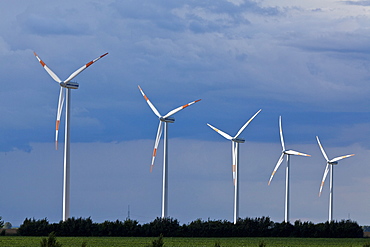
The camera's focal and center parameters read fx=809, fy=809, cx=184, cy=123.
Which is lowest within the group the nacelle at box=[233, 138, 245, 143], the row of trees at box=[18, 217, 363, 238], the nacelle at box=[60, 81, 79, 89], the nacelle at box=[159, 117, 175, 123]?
the row of trees at box=[18, 217, 363, 238]

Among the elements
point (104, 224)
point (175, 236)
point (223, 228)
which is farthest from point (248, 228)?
point (104, 224)

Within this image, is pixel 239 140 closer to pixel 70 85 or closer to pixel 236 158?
pixel 236 158

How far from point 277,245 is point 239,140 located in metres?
35.0

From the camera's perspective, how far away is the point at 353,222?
10156 cm

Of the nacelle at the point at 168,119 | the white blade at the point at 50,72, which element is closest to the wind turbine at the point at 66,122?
the white blade at the point at 50,72

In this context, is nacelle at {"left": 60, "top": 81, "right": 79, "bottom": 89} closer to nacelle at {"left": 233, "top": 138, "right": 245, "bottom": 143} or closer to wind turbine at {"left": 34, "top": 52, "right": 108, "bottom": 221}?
wind turbine at {"left": 34, "top": 52, "right": 108, "bottom": 221}

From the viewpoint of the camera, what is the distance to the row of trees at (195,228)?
81625mm

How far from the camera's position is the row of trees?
81.6 m

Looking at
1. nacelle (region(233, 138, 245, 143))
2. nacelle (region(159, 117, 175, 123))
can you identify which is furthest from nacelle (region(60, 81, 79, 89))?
nacelle (region(233, 138, 245, 143))

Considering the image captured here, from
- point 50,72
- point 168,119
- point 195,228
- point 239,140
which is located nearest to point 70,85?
point 50,72

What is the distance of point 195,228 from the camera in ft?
292

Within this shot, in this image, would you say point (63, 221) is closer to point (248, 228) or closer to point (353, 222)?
point (248, 228)

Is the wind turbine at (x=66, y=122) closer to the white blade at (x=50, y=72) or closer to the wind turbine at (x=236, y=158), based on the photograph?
the white blade at (x=50, y=72)

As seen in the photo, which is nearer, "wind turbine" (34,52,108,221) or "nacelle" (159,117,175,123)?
"wind turbine" (34,52,108,221)
